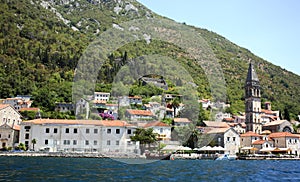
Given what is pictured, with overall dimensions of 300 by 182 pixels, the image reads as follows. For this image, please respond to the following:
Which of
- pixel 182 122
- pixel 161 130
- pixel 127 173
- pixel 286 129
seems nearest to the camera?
pixel 127 173

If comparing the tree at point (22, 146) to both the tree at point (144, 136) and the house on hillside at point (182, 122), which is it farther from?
the house on hillside at point (182, 122)

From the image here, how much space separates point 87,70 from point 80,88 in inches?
133

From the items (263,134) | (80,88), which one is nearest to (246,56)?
(263,134)

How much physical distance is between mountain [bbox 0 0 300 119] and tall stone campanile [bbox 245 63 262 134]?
1245 cm

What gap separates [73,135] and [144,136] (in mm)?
13294

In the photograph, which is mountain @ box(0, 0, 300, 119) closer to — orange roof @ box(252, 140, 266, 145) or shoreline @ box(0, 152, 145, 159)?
orange roof @ box(252, 140, 266, 145)

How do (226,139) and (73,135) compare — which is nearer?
(73,135)

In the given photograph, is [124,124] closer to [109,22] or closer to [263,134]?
[263,134]

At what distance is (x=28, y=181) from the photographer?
51.5ft

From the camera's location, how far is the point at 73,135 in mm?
47125

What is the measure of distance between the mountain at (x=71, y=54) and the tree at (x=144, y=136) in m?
23.6

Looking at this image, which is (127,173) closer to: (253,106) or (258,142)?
(258,142)

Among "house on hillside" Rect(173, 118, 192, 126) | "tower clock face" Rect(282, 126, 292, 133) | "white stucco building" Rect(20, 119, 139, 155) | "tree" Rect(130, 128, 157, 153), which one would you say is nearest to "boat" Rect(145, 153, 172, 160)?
"tree" Rect(130, 128, 157, 153)

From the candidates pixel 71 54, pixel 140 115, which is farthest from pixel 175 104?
pixel 71 54
